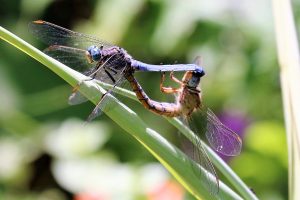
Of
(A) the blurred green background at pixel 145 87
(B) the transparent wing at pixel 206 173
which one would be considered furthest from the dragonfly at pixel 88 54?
(A) the blurred green background at pixel 145 87

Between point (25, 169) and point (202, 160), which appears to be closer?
point (202, 160)

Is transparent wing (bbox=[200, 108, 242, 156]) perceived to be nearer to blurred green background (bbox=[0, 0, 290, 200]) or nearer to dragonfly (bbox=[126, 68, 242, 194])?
dragonfly (bbox=[126, 68, 242, 194])

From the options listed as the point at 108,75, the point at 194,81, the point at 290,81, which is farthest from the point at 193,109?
the point at 290,81

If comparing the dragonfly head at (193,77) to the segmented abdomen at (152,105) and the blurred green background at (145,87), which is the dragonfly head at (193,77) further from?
the blurred green background at (145,87)

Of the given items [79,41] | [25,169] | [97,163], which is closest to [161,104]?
[79,41]

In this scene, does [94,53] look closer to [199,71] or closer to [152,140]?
[199,71]

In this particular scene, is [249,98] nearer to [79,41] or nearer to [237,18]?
[237,18]
